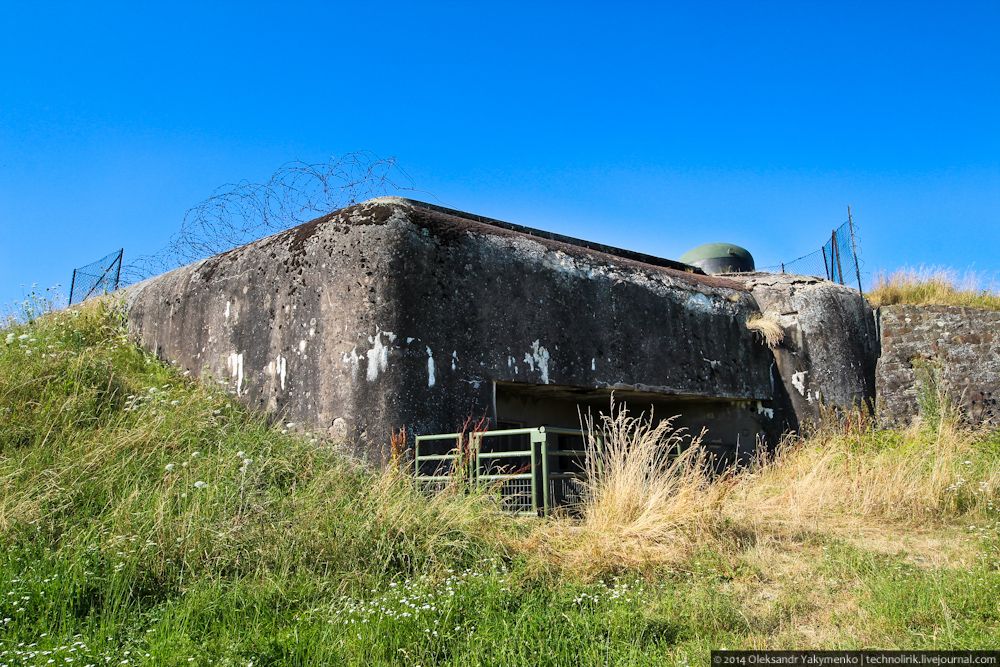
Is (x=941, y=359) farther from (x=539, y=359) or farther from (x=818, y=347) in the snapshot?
(x=539, y=359)

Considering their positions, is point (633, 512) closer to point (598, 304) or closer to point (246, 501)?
point (246, 501)

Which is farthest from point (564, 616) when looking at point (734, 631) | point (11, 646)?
point (11, 646)

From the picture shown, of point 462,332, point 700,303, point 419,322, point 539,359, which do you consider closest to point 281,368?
point 419,322

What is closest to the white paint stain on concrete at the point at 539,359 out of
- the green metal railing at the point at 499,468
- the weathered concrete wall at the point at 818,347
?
the green metal railing at the point at 499,468

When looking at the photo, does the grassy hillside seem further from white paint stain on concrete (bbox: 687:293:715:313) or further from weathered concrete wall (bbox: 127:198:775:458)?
white paint stain on concrete (bbox: 687:293:715:313)

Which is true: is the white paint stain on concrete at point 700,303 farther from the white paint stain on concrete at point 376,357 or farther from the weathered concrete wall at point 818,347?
the white paint stain on concrete at point 376,357

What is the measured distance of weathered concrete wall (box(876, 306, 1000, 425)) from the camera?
895cm

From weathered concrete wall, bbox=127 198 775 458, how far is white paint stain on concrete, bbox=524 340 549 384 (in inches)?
0.5

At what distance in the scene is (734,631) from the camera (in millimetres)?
3672

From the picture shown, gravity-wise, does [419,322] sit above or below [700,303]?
below

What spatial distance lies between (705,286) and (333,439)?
4473 millimetres

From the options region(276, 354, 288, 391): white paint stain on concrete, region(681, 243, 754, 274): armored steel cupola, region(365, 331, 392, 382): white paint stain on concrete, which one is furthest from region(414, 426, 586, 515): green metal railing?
region(681, 243, 754, 274): armored steel cupola

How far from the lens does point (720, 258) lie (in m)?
12.2

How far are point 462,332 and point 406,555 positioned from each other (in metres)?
2.42
